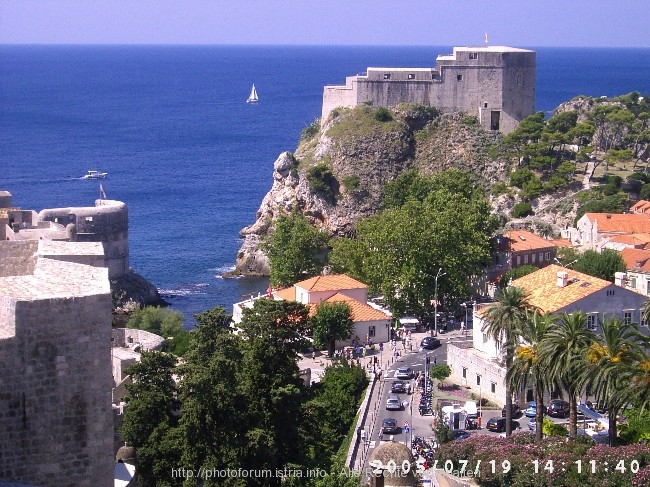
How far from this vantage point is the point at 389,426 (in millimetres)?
32656

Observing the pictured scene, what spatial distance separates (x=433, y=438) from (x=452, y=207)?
26.5 m

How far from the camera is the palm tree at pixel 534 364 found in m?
29.7

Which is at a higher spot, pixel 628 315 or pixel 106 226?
pixel 628 315

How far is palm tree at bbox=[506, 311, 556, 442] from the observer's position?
97.5 ft

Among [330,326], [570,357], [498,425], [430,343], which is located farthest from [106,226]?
[570,357]

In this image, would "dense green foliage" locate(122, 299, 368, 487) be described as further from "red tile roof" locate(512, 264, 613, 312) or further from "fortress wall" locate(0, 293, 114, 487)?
"red tile roof" locate(512, 264, 613, 312)

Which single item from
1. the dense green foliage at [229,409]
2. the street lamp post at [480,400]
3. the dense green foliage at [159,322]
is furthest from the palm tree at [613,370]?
the dense green foliage at [159,322]

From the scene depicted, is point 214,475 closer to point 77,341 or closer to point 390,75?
point 77,341

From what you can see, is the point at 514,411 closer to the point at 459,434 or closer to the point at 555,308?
the point at 459,434

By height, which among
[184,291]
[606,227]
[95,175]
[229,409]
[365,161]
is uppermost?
[229,409]

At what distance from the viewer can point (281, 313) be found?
1103 inches

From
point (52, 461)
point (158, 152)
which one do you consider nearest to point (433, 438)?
point (52, 461)

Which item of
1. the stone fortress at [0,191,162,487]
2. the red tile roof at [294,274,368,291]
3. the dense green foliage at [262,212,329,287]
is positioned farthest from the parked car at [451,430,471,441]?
the dense green foliage at [262,212,329,287]

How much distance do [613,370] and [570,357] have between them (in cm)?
167
